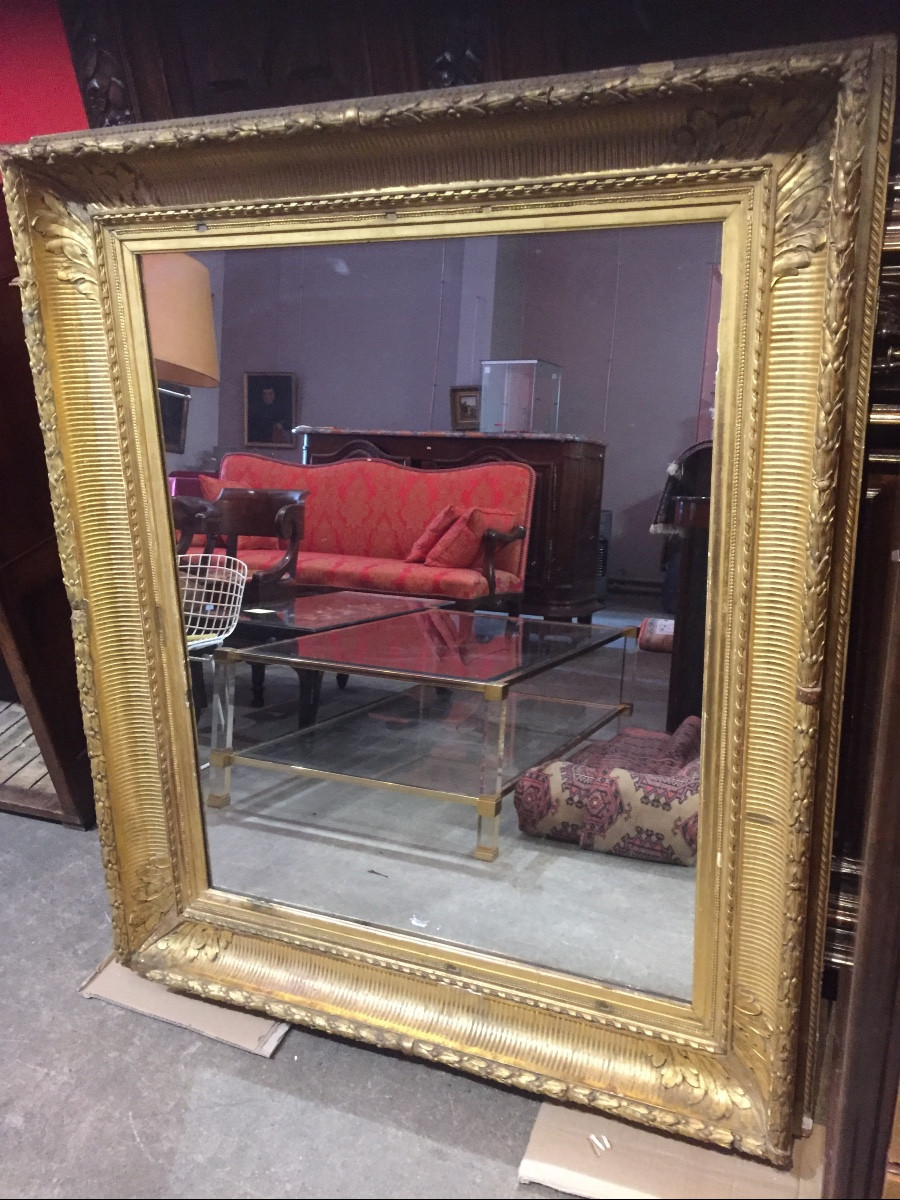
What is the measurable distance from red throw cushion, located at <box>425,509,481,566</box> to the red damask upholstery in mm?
370

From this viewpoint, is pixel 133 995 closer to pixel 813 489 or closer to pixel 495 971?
pixel 495 971

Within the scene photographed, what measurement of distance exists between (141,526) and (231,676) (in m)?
0.30

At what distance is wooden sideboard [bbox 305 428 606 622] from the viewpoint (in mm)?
1168

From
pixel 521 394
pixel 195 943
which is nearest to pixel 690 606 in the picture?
pixel 521 394

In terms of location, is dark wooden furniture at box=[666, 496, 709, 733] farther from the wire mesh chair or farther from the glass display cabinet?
the wire mesh chair

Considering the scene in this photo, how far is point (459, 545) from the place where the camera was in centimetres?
128

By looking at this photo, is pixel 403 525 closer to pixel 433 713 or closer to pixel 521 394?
pixel 521 394

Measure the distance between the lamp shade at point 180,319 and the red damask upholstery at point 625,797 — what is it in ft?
2.78

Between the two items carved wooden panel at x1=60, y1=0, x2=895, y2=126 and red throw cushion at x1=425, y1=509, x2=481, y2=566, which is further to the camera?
red throw cushion at x1=425, y1=509, x2=481, y2=566

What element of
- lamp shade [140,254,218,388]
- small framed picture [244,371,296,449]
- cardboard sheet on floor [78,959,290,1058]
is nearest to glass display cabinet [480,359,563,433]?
small framed picture [244,371,296,449]

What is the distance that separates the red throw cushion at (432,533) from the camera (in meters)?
1.30

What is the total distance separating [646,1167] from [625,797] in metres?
0.49

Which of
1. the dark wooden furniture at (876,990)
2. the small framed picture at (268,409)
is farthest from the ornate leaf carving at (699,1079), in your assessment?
→ the small framed picture at (268,409)

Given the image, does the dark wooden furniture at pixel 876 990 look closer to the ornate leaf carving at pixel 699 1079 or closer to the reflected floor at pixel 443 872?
the ornate leaf carving at pixel 699 1079
